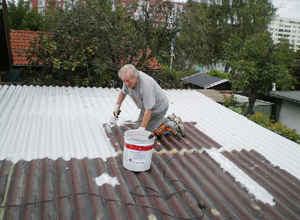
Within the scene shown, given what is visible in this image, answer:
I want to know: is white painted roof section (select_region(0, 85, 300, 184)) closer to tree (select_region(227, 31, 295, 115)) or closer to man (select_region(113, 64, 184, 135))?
man (select_region(113, 64, 184, 135))

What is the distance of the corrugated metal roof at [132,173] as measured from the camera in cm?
208

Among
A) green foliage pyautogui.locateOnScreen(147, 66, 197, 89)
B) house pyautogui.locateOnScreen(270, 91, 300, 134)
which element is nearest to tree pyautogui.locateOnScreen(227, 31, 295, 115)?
house pyautogui.locateOnScreen(270, 91, 300, 134)

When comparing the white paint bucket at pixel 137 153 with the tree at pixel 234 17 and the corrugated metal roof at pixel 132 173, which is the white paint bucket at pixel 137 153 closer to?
the corrugated metal roof at pixel 132 173

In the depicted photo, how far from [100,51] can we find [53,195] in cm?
762

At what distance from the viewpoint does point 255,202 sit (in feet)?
7.73

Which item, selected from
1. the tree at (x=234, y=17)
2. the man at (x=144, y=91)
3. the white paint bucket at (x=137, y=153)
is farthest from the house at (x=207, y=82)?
the white paint bucket at (x=137, y=153)

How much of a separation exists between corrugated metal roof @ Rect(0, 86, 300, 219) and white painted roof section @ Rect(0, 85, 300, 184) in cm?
1

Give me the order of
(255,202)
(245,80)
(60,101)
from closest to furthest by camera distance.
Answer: (255,202) < (60,101) < (245,80)

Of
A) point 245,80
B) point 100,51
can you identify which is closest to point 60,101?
point 100,51

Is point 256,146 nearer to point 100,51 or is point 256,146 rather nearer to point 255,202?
point 255,202

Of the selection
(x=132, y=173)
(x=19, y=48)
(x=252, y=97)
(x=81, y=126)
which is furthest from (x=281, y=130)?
(x=19, y=48)

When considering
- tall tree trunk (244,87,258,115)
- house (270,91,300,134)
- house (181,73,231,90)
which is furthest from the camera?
house (181,73,231,90)

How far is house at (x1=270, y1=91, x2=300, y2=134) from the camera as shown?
14320 millimetres

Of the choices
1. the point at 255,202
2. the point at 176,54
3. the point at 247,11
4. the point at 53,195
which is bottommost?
the point at 255,202
